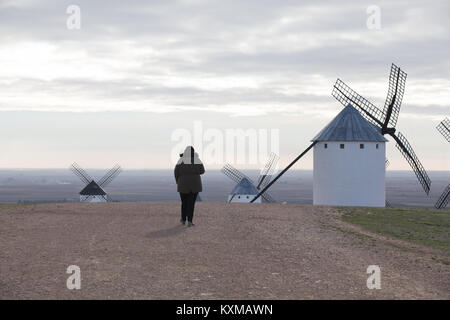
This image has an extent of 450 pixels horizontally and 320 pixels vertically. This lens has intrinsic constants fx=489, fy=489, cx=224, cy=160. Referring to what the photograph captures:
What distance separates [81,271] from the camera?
29.8 ft

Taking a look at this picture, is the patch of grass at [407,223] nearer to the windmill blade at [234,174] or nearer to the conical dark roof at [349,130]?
the conical dark roof at [349,130]

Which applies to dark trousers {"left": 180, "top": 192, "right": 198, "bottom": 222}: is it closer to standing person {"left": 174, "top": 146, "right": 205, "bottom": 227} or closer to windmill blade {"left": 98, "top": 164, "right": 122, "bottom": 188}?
standing person {"left": 174, "top": 146, "right": 205, "bottom": 227}

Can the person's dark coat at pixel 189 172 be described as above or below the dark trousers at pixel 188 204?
above

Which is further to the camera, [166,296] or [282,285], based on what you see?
[282,285]

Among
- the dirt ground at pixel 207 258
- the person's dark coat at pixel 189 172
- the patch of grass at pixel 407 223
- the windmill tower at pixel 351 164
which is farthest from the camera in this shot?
the windmill tower at pixel 351 164

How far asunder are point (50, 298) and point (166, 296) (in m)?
1.75

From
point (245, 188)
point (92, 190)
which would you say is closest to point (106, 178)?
point (92, 190)

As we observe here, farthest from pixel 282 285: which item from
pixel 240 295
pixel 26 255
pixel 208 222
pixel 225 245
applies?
pixel 208 222

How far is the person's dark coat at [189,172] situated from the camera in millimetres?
14195

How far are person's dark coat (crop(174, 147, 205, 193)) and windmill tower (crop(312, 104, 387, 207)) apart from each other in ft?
→ 58.7

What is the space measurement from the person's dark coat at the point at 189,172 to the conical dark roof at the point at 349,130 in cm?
1789

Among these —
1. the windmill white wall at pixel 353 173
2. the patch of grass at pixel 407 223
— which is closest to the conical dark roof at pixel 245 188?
the windmill white wall at pixel 353 173
